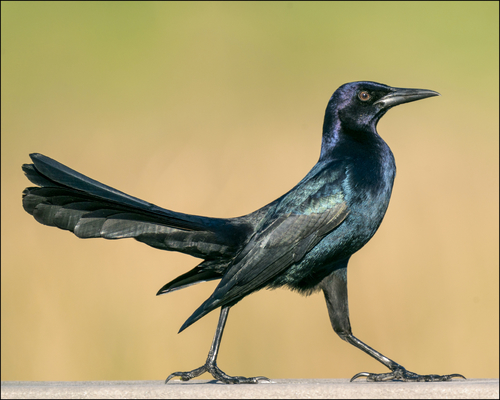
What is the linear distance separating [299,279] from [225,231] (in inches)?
18.9

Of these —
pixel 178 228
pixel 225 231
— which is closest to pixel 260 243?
pixel 225 231

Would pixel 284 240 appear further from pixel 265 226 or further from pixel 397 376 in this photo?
pixel 397 376

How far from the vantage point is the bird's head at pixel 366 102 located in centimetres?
354

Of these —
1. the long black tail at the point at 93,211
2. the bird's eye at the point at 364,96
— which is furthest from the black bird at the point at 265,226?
the bird's eye at the point at 364,96

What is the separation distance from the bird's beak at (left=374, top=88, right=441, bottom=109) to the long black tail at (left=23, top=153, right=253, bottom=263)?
137 cm

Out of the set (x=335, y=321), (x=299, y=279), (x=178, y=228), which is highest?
(x=178, y=228)

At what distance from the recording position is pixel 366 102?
3572 millimetres

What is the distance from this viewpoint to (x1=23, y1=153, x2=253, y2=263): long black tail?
293 centimetres

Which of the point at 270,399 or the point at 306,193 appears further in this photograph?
the point at 306,193

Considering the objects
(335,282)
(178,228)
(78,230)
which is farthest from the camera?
(335,282)

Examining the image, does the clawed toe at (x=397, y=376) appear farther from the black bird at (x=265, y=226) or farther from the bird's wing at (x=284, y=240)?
the bird's wing at (x=284, y=240)

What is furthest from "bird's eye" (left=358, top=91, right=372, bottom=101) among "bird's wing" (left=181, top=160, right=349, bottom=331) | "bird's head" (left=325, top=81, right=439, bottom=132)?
"bird's wing" (left=181, top=160, right=349, bottom=331)

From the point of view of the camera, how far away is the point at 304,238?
314 cm

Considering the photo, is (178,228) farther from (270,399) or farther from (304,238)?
(270,399)
